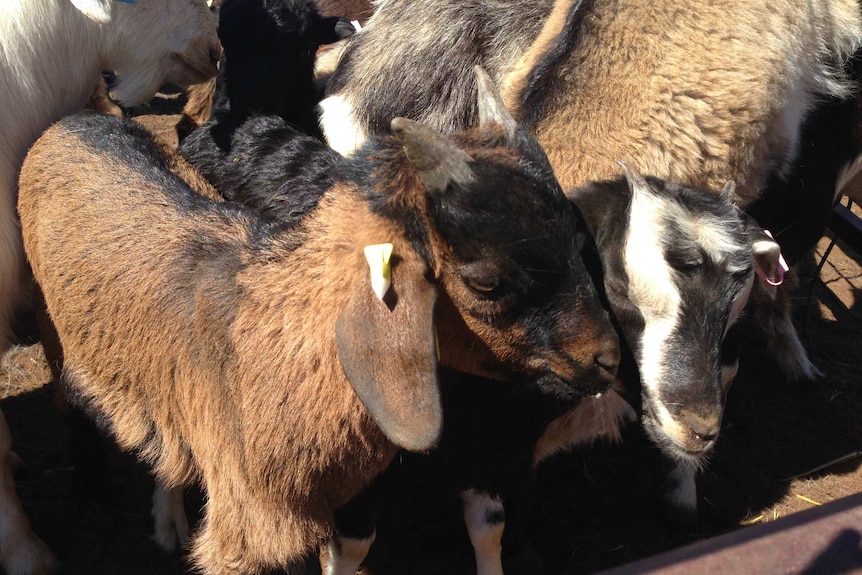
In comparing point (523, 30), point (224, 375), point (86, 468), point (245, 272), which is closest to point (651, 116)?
point (523, 30)

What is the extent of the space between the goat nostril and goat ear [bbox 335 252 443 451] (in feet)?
3.71

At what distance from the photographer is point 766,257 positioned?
3.16 meters

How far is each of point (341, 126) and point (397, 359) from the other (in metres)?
2.28

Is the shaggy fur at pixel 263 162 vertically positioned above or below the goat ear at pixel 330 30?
below

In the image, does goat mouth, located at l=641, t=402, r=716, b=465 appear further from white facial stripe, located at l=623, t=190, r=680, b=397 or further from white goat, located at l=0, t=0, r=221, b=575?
white goat, located at l=0, t=0, r=221, b=575

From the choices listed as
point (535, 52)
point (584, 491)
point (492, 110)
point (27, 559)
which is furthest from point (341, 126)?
point (27, 559)

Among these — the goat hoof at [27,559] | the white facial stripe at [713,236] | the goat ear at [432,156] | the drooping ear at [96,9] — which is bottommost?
the goat hoof at [27,559]

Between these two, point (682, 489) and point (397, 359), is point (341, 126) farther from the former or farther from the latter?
point (682, 489)

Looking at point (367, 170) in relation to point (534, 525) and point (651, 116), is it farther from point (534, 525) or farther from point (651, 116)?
point (534, 525)

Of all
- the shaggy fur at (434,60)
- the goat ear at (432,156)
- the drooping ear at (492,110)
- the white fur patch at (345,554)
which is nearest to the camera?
the goat ear at (432,156)

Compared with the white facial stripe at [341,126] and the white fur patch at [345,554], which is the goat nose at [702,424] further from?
the white facial stripe at [341,126]

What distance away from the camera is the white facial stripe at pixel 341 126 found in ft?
13.8

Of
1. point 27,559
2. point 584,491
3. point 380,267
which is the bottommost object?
point 584,491

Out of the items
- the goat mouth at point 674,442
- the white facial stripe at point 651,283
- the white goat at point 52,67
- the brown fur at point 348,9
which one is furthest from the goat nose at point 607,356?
the brown fur at point 348,9
